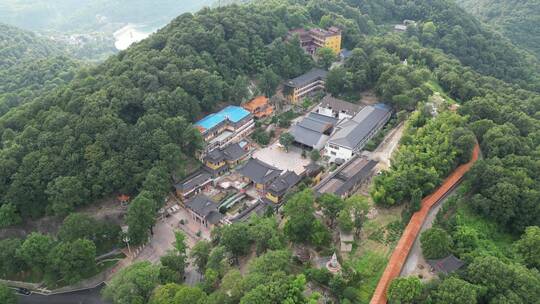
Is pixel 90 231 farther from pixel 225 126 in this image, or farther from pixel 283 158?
pixel 283 158

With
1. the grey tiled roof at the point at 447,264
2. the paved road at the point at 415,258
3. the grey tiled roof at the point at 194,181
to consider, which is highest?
the grey tiled roof at the point at 447,264

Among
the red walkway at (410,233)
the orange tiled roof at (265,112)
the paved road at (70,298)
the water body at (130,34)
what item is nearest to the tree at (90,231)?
the paved road at (70,298)

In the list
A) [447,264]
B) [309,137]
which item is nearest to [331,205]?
[447,264]

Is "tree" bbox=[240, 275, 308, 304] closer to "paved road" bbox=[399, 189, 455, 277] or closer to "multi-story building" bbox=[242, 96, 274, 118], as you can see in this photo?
"paved road" bbox=[399, 189, 455, 277]

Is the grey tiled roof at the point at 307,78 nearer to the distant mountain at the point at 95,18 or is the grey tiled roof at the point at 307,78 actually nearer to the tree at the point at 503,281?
the tree at the point at 503,281

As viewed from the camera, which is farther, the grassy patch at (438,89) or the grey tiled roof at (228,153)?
the grassy patch at (438,89)
